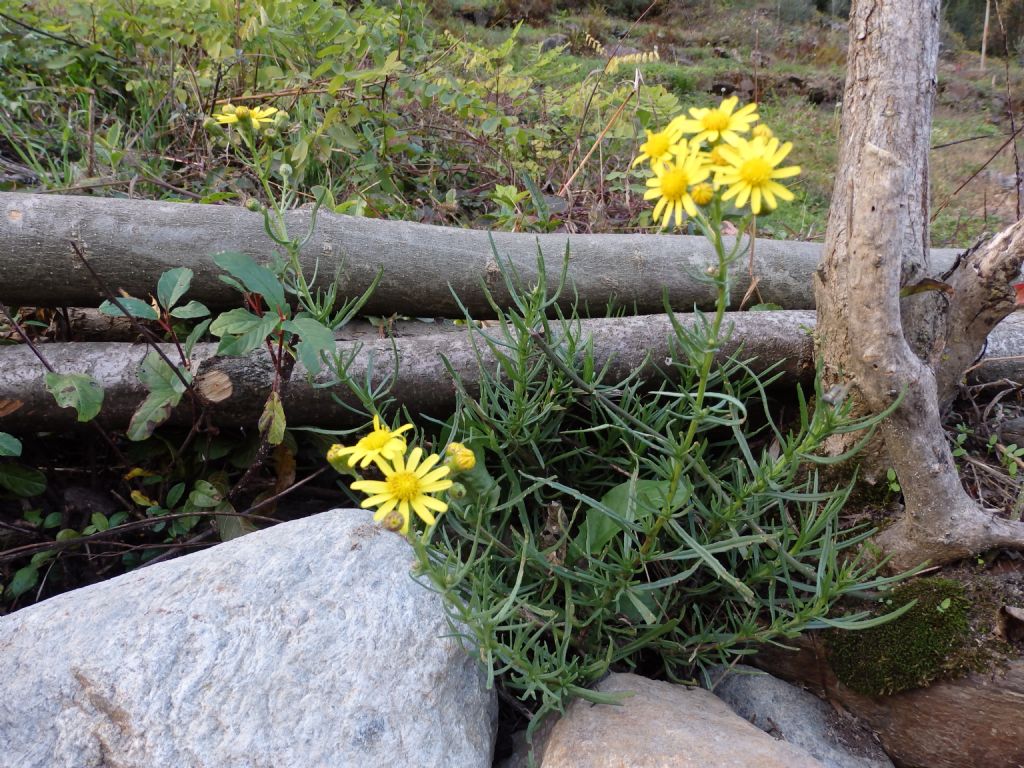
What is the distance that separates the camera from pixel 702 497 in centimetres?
151

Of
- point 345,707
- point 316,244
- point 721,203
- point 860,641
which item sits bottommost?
point 860,641

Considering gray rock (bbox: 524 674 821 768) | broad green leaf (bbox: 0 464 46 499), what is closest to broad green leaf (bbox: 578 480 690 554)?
gray rock (bbox: 524 674 821 768)

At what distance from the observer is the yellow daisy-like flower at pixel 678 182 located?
869 mm

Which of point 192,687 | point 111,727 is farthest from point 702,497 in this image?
point 111,727

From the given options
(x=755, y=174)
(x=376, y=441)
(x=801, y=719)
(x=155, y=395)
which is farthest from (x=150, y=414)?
(x=801, y=719)

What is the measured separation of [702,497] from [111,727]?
3.81 ft

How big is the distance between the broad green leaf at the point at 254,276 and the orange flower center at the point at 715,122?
0.84 metres

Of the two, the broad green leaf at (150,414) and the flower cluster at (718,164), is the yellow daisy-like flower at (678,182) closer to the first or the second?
the flower cluster at (718,164)

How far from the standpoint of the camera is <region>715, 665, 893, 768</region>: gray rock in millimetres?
1363

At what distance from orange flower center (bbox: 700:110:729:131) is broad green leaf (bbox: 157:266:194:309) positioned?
3.86 feet

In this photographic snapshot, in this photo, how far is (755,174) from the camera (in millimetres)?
843

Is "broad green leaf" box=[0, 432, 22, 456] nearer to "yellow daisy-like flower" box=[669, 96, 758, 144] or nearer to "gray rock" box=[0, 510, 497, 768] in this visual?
"gray rock" box=[0, 510, 497, 768]

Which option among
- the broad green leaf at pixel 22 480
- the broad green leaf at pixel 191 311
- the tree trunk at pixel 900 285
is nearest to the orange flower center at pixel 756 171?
the tree trunk at pixel 900 285

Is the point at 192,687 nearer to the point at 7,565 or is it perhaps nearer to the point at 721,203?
the point at 7,565
